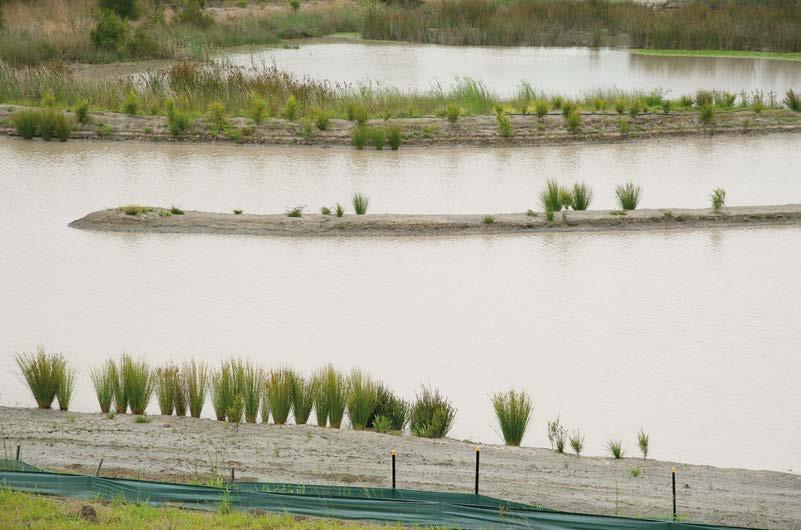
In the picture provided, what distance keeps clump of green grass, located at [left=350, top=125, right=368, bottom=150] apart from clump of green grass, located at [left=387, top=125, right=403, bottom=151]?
0.42 meters

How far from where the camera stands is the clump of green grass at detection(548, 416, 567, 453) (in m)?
7.25

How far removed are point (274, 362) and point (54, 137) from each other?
12343 mm

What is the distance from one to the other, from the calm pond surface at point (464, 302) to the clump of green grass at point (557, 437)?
12 centimetres

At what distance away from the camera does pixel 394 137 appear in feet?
61.9

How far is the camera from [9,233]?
13.3 metres

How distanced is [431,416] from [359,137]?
Result: 1170cm

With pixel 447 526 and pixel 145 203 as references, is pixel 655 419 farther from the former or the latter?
pixel 145 203

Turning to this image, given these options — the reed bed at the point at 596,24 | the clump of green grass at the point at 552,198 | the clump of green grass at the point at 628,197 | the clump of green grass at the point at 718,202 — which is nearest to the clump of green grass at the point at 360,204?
the clump of green grass at the point at 552,198

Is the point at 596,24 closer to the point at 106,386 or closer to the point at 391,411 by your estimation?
the point at 391,411

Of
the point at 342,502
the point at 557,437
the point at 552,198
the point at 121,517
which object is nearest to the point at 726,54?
the point at 552,198

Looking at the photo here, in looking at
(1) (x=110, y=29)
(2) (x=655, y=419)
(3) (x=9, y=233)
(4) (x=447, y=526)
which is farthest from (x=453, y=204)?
(1) (x=110, y=29)

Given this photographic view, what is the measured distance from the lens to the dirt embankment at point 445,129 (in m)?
19.5

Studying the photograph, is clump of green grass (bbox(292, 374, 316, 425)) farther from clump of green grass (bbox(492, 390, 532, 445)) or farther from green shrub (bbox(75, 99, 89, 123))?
green shrub (bbox(75, 99, 89, 123))

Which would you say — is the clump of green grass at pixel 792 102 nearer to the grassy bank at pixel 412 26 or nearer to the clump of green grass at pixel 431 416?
the grassy bank at pixel 412 26
